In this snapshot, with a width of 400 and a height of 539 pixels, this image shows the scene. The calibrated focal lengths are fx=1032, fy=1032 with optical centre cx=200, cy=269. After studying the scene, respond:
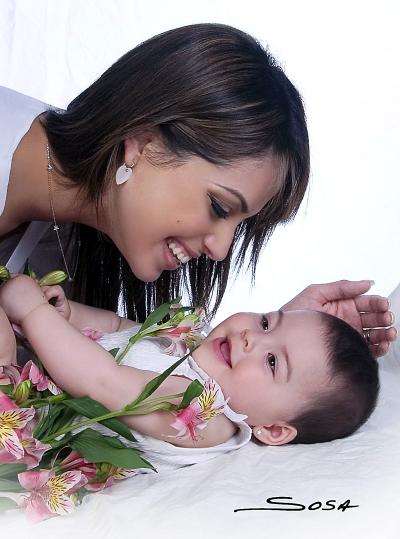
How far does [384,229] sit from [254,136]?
1.74 metres

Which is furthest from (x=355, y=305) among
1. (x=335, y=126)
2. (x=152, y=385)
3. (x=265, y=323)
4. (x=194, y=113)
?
(x=335, y=126)

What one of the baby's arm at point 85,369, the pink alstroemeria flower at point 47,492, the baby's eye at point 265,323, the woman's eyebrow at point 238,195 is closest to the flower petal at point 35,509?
the pink alstroemeria flower at point 47,492

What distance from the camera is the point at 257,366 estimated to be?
1910mm

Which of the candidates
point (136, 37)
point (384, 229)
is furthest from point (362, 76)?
point (136, 37)

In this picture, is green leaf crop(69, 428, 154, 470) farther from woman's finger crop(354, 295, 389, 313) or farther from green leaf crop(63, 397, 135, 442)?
woman's finger crop(354, 295, 389, 313)

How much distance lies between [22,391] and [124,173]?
606 mm

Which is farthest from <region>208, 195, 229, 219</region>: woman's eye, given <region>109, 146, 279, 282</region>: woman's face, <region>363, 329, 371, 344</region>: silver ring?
<region>363, 329, 371, 344</region>: silver ring

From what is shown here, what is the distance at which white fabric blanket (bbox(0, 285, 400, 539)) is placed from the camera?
59.7 inches

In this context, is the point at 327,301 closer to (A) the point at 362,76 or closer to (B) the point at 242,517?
(B) the point at 242,517

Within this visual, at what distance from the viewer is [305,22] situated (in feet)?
11.8

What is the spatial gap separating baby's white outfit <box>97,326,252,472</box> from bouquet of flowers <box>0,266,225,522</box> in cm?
6

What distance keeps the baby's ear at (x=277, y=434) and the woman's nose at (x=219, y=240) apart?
377 mm

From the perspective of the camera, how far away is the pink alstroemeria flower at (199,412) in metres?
1.66

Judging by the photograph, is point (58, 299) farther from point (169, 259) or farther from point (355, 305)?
point (355, 305)
